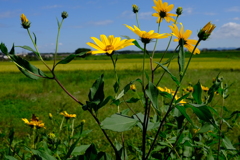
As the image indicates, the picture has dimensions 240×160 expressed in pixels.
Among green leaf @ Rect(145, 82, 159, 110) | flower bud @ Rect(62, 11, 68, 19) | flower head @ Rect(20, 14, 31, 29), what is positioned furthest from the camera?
flower bud @ Rect(62, 11, 68, 19)

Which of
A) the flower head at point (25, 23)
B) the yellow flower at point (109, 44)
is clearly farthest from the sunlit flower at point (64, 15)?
the yellow flower at point (109, 44)

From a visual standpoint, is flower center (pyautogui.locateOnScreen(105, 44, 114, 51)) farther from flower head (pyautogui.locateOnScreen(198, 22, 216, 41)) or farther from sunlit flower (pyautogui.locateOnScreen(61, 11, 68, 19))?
sunlit flower (pyautogui.locateOnScreen(61, 11, 68, 19))

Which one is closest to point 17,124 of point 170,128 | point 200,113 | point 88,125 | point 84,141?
point 88,125

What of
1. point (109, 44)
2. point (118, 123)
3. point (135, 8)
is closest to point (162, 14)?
point (135, 8)

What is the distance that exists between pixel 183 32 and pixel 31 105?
4.33m

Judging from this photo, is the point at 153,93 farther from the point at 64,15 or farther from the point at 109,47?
the point at 64,15

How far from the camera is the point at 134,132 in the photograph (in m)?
2.81

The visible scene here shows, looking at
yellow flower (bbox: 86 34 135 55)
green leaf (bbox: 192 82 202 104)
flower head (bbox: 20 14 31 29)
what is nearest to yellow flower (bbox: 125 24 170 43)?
yellow flower (bbox: 86 34 135 55)

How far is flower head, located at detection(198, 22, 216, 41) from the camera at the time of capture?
23.2 inches

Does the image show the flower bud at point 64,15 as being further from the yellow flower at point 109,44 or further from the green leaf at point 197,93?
the green leaf at point 197,93

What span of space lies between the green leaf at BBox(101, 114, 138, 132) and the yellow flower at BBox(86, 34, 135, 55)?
0.47 feet

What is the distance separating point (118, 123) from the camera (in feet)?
1.78

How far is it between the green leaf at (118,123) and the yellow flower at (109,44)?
0.14 metres

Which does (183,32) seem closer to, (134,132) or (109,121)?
(109,121)
